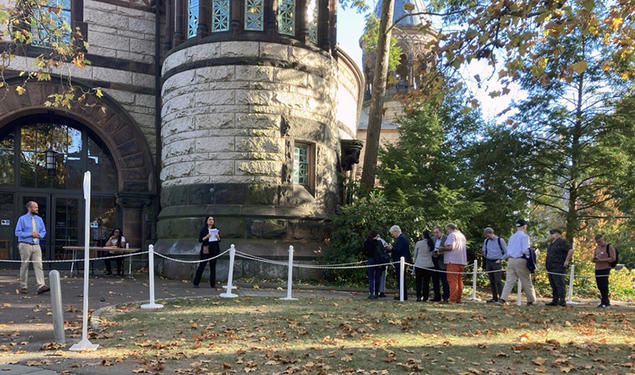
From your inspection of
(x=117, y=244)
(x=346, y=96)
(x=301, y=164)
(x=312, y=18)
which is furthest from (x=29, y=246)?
(x=346, y=96)

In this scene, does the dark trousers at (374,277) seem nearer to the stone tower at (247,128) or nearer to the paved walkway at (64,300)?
the paved walkway at (64,300)

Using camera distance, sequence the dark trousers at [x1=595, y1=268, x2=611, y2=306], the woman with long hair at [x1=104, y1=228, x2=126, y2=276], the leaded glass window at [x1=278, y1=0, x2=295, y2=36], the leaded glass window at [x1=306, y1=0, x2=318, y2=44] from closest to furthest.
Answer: the dark trousers at [x1=595, y1=268, x2=611, y2=306] → the leaded glass window at [x1=278, y1=0, x2=295, y2=36] → the woman with long hair at [x1=104, y1=228, x2=126, y2=276] → the leaded glass window at [x1=306, y1=0, x2=318, y2=44]

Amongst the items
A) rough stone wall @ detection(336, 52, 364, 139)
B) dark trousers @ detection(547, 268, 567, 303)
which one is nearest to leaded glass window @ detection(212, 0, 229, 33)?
rough stone wall @ detection(336, 52, 364, 139)

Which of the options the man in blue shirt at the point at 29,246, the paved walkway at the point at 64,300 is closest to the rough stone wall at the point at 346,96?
the paved walkway at the point at 64,300

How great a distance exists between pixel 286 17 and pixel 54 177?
322 inches

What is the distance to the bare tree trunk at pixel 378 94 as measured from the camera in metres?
16.9

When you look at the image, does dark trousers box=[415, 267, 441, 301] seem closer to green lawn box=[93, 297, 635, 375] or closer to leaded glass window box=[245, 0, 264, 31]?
green lawn box=[93, 297, 635, 375]

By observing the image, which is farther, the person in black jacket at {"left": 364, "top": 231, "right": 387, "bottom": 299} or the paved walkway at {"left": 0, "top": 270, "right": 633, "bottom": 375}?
the person in black jacket at {"left": 364, "top": 231, "right": 387, "bottom": 299}

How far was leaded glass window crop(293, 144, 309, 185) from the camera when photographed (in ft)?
51.1

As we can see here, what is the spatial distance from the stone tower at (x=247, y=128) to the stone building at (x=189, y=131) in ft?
0.11

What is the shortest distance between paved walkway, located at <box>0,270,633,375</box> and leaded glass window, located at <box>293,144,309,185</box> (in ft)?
10.9

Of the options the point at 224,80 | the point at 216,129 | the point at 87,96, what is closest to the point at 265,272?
the point at 216,129

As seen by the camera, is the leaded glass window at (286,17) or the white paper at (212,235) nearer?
the white paper at (212,235)

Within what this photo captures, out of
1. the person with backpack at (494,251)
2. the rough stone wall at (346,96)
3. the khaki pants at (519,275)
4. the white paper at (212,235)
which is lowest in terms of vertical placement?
the khaki pants at (519,275)
